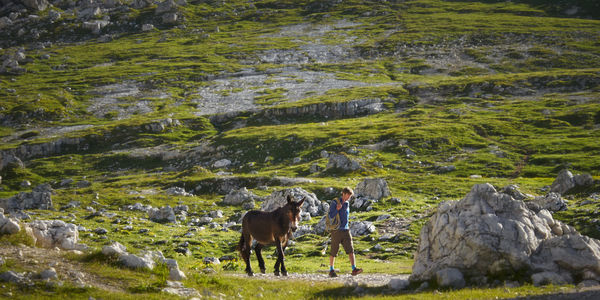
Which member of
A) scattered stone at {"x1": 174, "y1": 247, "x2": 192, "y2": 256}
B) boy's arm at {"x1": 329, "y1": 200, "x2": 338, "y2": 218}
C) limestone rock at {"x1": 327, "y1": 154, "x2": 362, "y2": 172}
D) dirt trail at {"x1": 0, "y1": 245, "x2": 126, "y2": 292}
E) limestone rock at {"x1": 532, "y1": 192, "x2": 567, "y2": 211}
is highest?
dirt trail at {"x1": 0, "y1": 245, "x2": 126, "y2": 292}

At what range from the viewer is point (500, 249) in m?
18.1

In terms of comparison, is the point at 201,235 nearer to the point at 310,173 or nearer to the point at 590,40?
the point at 310,173

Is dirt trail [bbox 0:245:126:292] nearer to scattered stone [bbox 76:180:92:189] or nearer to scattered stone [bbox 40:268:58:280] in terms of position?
scattered stone [bbox 40:268:58:280]

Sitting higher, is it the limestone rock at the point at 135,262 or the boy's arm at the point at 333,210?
the limestone rock at the point at 135,262

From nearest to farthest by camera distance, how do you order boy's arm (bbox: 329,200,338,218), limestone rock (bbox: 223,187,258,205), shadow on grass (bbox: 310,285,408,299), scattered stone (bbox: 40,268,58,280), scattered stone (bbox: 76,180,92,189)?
scattered stone (bbox: 40,268,58,280) < shadow on grass (bbox: 310,285,408,299) < boy's arm (bbox: 329,200,338,218) < limestone rock (bbox: 223,187,258,205) < scattered stone (bbox: 76,180,92,189)

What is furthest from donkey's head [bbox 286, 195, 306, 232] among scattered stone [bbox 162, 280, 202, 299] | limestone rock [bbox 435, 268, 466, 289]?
limestone rock [bbox 435, 268, 466, 289]

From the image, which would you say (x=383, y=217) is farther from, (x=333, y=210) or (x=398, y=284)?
(x=398, y=284)

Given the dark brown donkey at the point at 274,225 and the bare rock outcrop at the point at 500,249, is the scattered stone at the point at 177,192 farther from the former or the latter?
the bare rock outcrop at the point at 500,249

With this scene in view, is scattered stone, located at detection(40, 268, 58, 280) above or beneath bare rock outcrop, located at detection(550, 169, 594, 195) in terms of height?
above

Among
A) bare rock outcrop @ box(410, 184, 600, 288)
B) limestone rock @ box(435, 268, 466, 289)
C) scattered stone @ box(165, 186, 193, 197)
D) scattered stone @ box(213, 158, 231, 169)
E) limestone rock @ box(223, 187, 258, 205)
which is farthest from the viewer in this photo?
scattered stone @ box(213, 158, 231, 169)

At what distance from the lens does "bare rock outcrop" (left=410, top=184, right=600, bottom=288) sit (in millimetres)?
17656

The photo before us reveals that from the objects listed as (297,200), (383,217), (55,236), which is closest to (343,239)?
(55,236)

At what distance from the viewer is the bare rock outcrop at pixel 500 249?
57.9 feet

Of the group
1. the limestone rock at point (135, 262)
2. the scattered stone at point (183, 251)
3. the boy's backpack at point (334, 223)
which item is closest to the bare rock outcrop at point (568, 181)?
the boy's backpack at point (334, 223)
